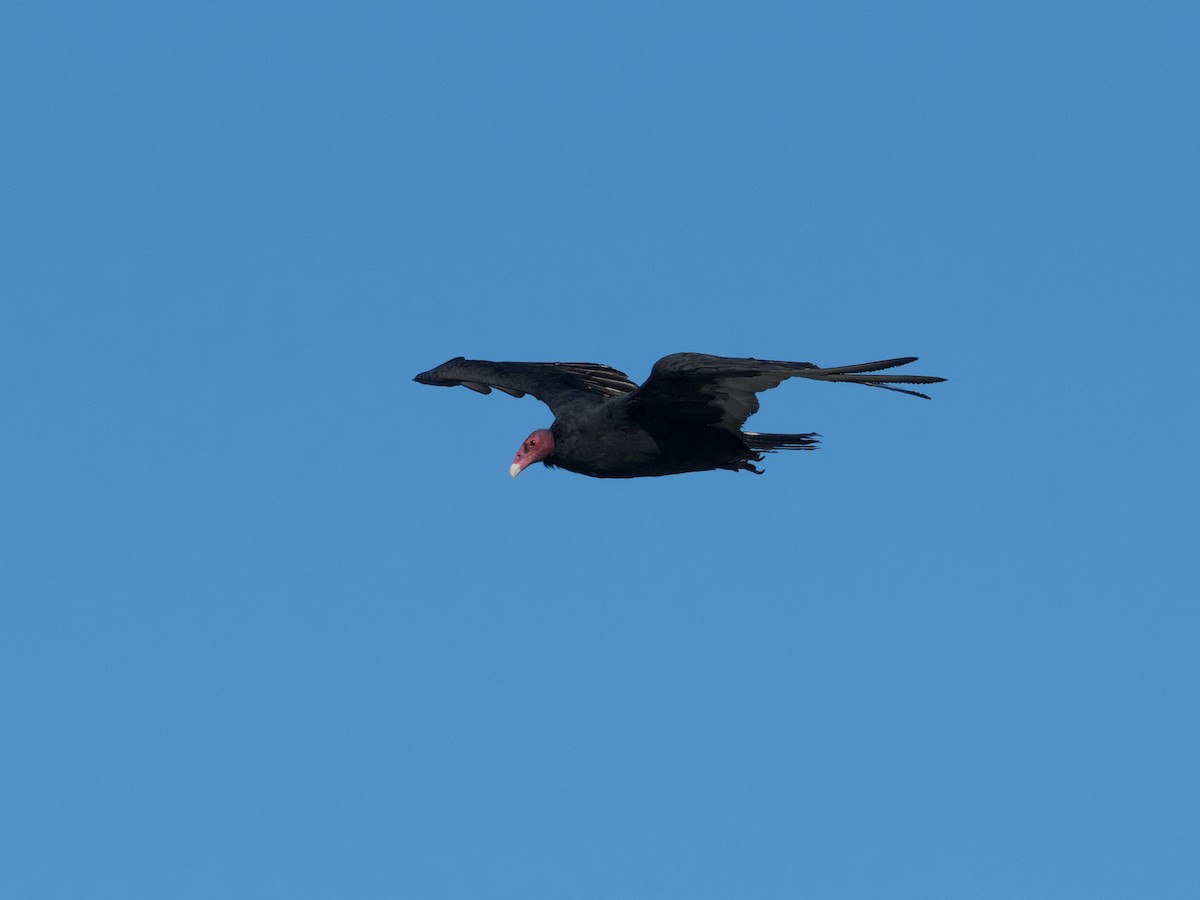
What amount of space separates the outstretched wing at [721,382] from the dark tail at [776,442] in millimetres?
294

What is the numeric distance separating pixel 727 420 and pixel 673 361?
0.89m

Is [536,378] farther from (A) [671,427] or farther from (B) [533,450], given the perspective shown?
(A) [671,427]

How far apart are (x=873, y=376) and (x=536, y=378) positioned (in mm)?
5022

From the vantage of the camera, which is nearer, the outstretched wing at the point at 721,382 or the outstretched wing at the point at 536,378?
the outstretched wing at the point at 721,382

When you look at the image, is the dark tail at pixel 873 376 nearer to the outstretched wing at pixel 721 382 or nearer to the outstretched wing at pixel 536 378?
the outstretched wing at pixel 721 382

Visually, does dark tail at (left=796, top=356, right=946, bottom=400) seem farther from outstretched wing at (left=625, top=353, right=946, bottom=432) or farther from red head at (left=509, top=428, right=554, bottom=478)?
red head at (left=509, top=428, right=554, bottom=478)

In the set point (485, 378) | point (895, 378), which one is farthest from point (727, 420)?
point (485, 378)

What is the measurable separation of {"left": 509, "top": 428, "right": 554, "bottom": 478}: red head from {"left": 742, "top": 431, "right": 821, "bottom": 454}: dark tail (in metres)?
1.40

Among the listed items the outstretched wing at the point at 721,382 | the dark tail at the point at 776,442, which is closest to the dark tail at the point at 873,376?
the outstretched wing at the point at 721,382

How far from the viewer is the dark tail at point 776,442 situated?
11.1m

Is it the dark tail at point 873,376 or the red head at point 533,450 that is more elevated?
the red head at point 533,450

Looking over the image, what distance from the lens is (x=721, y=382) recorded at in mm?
10172

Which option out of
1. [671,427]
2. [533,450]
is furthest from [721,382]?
[533,450]

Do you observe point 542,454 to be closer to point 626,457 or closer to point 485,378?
point 626,457
